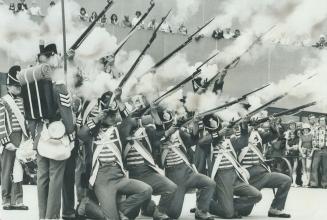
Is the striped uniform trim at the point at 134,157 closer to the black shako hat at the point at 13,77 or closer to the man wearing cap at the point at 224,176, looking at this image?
the man wearing cap at the point at 224,176

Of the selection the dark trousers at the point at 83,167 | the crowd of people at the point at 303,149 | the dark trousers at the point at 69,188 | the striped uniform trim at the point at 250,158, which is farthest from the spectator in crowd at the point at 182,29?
the dark trousers at the point at 69,188

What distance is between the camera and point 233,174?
377 inches

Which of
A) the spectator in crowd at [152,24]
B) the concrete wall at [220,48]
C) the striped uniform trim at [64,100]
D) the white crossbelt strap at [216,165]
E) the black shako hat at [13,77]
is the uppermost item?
the spectator in crowd at [152,24]

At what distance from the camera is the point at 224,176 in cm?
953

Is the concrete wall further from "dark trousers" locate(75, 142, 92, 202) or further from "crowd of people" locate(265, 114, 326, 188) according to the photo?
"dark trousers" locate(75, 142, 92, 202)

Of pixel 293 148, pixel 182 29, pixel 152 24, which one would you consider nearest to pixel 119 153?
pixel 293 148

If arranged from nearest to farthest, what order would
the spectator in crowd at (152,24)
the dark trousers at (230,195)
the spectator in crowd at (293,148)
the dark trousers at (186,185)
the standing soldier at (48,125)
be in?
the standing soldier at (48,125) → the dark trousers at (186,185) → the dark trousers at (230,195) → the spectator in crowd at (293,148) → the spectator in crowd at (152,24)

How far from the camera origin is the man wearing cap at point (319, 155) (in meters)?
16.3

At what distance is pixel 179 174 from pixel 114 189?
1424 millimetres

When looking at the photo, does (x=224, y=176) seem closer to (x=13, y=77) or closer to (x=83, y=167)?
(x=83, y=167)

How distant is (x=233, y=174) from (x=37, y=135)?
317 cm

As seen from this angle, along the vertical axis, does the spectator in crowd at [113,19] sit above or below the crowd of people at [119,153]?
above

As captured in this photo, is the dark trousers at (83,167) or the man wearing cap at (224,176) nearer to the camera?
the dark trousers at (83,167)

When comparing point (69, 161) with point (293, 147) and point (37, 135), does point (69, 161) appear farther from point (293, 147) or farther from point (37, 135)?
point (293, 147)
